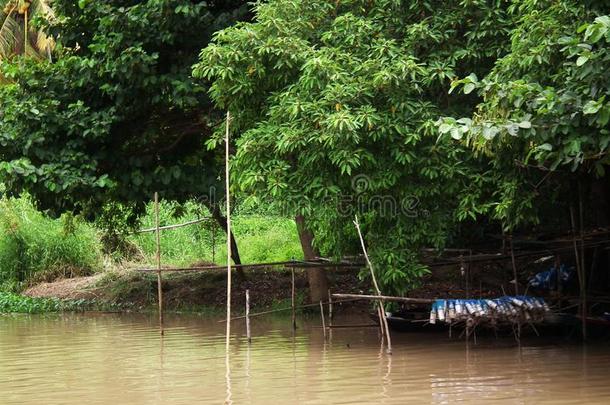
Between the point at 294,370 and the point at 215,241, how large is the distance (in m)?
11.2

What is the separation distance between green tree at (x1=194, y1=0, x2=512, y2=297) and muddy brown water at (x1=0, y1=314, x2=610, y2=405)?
112 cm

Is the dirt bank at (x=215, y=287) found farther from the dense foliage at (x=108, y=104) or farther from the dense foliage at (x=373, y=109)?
the dense foliage at (x=108, y=104)

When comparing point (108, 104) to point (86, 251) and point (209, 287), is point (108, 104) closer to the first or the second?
point (209, 287)

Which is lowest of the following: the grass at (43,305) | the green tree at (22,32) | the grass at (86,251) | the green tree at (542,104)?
the grass at (43,305)

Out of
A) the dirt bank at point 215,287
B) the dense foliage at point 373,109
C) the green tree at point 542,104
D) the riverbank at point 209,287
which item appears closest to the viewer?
the green tree at point 542,104

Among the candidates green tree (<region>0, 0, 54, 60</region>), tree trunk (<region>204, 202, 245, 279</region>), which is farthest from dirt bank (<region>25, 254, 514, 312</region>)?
green tree (<region>0, 0, 54, 60</region>)

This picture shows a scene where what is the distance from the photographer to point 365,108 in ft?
28.9

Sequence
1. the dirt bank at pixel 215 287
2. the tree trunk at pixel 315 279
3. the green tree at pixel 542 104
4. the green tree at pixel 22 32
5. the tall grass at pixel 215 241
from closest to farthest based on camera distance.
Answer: the green tree at pixel 542 104, the tree trunk at pixel 315 279, the dirt bank at pixel 215 287, the tall grass at pixel 215 241, the green tree at pixel 22 32

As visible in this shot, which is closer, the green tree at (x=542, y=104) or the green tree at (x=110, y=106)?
the green tree at (x=542, y=104)

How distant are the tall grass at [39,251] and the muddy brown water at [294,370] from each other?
606 cm

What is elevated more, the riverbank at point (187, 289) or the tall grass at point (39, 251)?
the tall grass at point (39, 251)

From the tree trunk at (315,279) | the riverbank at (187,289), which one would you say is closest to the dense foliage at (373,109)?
the tree trunk at (315,279)

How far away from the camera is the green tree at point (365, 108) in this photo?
888 cm

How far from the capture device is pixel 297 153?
9.30 m
